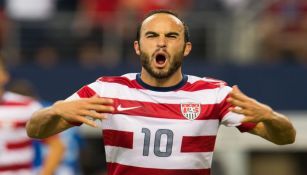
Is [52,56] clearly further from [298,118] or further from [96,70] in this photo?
[298,118]

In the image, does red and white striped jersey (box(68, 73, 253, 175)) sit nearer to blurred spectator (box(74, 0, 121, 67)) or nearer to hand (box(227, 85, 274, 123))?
hand (box(227, 85, 274, 123))

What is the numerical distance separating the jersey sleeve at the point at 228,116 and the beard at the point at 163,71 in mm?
348

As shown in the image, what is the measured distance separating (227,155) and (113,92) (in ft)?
27.0

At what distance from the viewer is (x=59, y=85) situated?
14.9 m

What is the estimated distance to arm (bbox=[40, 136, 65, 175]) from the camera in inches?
356

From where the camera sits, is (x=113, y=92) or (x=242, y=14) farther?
(x=242, y=14)

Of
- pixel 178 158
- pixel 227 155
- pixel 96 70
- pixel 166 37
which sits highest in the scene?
pixel 166 37

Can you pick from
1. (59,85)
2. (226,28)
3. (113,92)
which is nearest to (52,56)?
(59,85)

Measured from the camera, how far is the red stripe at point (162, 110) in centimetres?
684

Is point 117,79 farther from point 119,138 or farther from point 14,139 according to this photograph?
point 14,139

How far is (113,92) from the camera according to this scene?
22.7ft

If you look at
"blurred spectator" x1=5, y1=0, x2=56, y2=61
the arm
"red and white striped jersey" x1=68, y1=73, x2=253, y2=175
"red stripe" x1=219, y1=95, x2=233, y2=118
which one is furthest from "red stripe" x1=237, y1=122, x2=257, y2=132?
"blurred spectator" x1=5, y1=0, x2=56, y2=61

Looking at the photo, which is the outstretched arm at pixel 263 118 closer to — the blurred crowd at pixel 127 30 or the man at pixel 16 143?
the man at pixel 16 143

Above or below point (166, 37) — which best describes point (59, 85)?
below
